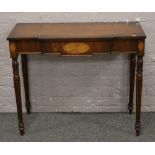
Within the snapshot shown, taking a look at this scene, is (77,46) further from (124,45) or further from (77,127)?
(77,127)

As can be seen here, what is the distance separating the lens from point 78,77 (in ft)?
7.19

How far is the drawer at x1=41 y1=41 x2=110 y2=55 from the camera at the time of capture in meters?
1.64

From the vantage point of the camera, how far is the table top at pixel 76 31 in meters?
1.63

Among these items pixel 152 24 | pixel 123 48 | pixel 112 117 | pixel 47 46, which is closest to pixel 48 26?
pixel 47 46

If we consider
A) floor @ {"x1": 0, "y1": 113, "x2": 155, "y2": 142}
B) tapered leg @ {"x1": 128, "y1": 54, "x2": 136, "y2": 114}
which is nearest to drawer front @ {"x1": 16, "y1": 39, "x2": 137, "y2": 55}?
tapered leg @ {"x1": 128, "y1": 54, "x2": 136, "y2": 114}

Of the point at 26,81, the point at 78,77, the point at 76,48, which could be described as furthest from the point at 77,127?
the point at 76,48

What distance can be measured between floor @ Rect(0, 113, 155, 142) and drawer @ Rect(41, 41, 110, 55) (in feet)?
2.07

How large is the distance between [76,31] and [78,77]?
0.53 m

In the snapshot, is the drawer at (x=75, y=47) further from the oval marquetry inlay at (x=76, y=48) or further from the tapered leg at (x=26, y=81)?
the tapered leg at (x=26, y=81)

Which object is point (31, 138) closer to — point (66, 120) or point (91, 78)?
point (66, 120)

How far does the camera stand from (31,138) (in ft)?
6.52

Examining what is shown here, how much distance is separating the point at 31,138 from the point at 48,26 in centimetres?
77

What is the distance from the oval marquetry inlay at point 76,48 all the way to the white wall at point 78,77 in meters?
0.42

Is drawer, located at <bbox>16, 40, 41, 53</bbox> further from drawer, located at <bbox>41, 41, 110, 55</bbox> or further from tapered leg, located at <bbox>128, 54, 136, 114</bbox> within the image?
tapered leg, located at <bbox>128, 54, 136, 114</bbox>
